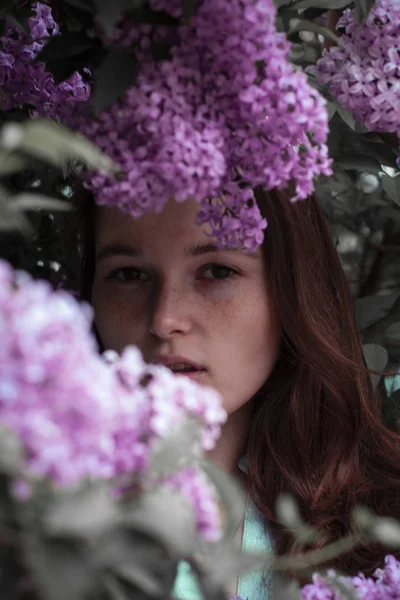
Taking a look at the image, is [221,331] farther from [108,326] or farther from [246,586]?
[246,586]

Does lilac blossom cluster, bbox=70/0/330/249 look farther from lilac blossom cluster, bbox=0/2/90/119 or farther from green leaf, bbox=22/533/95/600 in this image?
green leaf, bbox=22/533/95/600

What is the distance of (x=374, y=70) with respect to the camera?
111cm

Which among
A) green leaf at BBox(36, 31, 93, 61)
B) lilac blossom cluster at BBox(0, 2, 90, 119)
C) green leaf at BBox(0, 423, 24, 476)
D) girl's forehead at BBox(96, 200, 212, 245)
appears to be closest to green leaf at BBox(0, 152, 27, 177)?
green leaf at BBox(0, 423, 24, 476)

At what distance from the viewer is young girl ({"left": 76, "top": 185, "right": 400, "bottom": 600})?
1.35m

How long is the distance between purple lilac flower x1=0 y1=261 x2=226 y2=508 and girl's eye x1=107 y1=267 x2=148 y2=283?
86 centimetres

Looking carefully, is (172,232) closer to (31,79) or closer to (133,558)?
(31,79)

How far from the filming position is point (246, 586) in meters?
1.48

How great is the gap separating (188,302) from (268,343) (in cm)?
18

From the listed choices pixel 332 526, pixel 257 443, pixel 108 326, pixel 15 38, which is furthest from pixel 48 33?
pixel 332 526

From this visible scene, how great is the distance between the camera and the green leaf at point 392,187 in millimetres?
1597

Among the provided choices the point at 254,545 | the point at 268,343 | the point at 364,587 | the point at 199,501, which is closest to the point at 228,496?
the point at 199,501

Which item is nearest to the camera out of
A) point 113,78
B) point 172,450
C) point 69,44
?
point 172,450

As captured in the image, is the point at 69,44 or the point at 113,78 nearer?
the point at 113,78

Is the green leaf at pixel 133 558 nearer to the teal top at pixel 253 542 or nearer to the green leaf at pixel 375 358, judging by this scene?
the teal top at pixel 253 542
